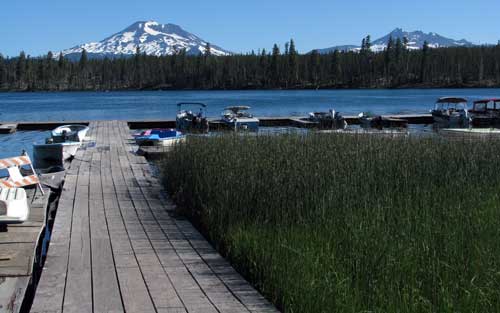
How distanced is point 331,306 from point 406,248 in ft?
3.86

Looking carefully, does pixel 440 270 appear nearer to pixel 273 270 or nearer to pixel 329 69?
pixel 273 270

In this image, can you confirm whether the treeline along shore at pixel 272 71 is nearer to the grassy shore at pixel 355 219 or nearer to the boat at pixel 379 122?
the boat at pixel 379 122

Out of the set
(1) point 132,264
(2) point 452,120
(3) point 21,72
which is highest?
(3) point 21,72

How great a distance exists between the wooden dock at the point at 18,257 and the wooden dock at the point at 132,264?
0.21m

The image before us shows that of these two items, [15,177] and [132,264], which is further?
[15,177]

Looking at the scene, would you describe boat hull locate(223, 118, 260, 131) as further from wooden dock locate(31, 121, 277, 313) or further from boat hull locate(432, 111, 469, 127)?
wooden dock locate(31, 121, 277, 313)

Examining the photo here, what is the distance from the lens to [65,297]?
527 cm

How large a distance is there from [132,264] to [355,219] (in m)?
2.13

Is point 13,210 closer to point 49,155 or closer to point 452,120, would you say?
point 49,155

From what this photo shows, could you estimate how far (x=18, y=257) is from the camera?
6.74 m

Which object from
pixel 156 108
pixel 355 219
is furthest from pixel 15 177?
pixel 156 108

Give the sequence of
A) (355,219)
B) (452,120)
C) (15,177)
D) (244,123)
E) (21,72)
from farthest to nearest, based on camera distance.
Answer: (21,72) < (452,120) < (244,123) < (15,177) < (355,219)

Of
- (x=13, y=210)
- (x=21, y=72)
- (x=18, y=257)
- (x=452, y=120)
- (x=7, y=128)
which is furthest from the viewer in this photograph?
(x=21, y=72)

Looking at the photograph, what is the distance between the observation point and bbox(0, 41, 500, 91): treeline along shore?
121000 mm
